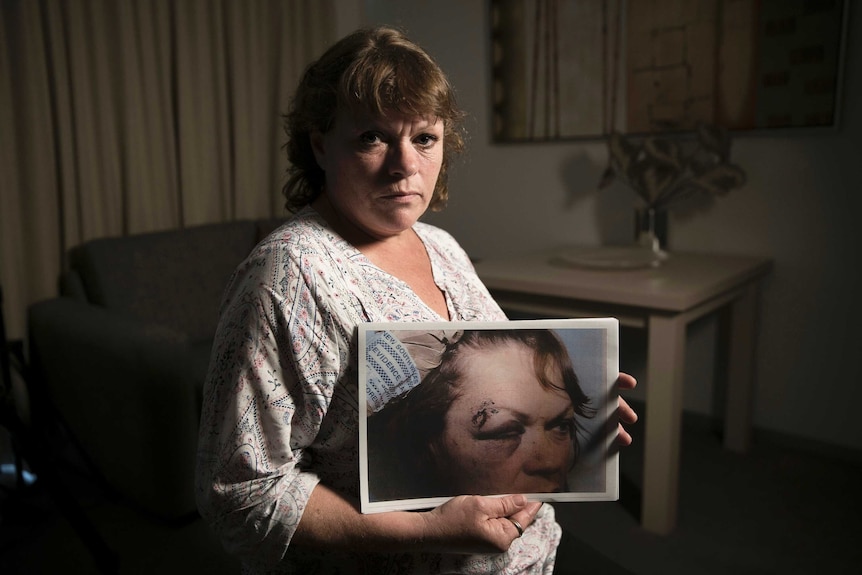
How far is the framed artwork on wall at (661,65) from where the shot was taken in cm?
202

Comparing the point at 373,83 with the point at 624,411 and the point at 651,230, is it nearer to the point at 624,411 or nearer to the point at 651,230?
the point at 624,411

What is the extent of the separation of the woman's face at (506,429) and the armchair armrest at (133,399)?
118 centimetres

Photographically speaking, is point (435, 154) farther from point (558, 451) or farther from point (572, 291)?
point (572, 291)

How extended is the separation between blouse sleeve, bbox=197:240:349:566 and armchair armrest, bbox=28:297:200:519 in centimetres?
107

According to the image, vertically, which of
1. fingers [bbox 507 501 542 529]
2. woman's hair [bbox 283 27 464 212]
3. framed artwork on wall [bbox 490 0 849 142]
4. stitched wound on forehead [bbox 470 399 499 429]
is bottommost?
fingers [bbox 507 501 542 529]

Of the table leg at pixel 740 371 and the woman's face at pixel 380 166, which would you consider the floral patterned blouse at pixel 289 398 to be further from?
the table leg at pixel 740 371

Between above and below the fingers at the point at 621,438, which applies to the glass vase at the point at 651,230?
above

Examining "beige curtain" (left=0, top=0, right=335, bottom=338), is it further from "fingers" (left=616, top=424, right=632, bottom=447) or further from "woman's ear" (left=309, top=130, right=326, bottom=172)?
"fingers" (left=616, top=424, right=632, bottom=447)

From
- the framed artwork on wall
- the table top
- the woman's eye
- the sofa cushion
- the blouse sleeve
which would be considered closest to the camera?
the blouse sleeve

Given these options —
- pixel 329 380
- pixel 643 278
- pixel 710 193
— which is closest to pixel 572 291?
pixel 643 278

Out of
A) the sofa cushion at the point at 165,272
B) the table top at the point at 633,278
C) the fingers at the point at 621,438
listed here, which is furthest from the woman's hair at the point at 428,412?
the sofa cushion at the point at 165,272

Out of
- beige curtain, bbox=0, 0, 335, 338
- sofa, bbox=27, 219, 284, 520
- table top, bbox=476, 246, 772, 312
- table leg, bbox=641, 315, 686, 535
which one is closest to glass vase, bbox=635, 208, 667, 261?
table top, bbox=476, 246, 772, 312

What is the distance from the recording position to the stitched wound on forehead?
69 cm

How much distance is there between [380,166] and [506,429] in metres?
0.33
